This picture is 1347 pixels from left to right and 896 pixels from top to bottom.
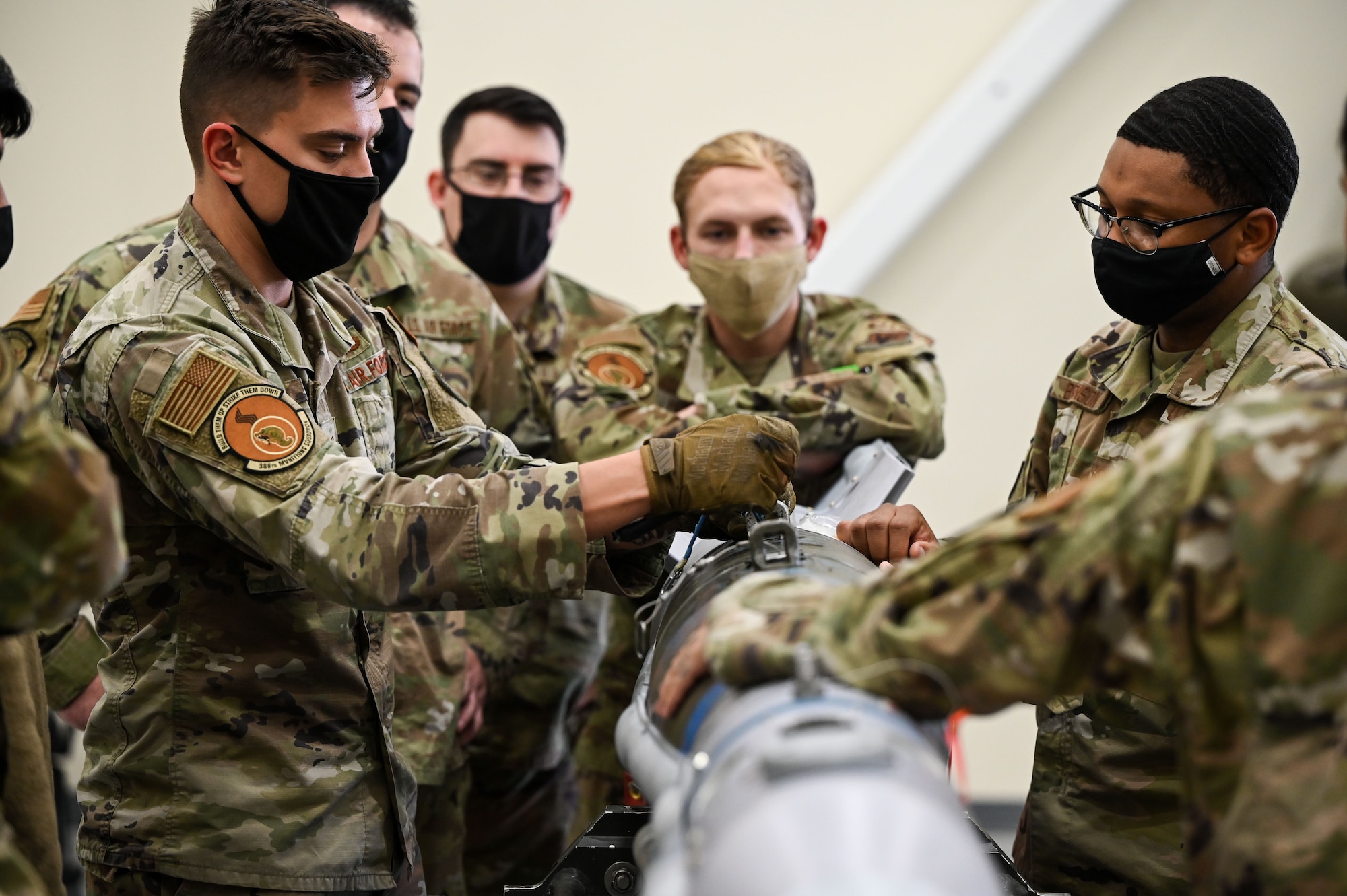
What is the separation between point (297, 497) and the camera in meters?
1.57

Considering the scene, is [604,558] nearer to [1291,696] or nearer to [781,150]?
[1291,696]

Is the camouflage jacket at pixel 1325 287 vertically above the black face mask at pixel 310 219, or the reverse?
the camouflage jacket at pixel 1325 287

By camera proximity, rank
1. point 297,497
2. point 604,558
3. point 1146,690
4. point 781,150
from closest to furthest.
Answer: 1. point 1146,690
2. point 297,497
3. point 604,558
4. point 781,150

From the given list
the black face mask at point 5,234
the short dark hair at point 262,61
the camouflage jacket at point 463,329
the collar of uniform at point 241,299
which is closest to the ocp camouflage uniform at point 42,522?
the collar of uniform at point 241,299

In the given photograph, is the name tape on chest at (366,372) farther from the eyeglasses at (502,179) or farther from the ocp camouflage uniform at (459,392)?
the eyeglasses at (502,179)

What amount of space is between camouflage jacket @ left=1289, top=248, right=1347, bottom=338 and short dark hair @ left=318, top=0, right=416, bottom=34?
280 cm

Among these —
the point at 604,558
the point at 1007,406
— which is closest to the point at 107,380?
the point at 604,558

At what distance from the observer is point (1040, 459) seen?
87.7 inches

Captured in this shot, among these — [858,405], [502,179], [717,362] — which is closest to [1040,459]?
[858,405]

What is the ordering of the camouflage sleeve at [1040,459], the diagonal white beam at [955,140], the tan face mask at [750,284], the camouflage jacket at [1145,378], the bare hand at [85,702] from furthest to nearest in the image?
1. the diagonal white beam at [955,140]
2. the tan face mask at [750,284]
3. the bare hand at [85,702]
4. the camouflage sleeve at [1040,459]
5. the camouflage jacket at [1145,378]

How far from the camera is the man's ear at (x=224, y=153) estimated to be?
1.83 m

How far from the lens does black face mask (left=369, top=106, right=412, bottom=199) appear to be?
9.28ft

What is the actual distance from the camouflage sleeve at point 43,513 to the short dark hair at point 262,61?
78cm

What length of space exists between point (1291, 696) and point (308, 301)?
1.49 metres
